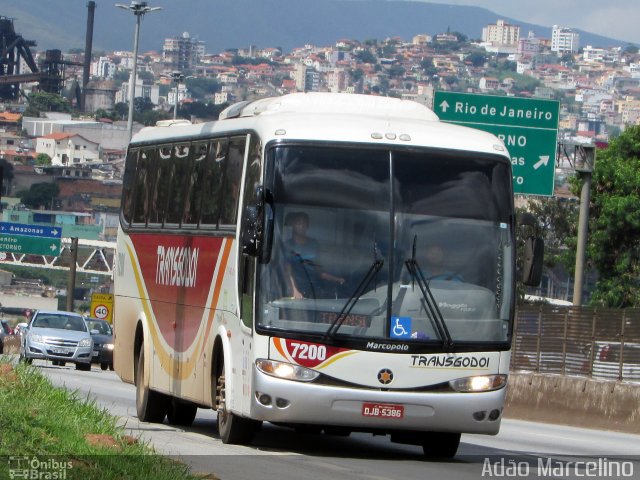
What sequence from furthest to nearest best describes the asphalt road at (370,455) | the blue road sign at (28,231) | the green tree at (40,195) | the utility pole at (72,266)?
the green tree at (40,195) → the blue road sign at (28,231) → the utility pole at (72,266) → the asphalt road at (370,455)

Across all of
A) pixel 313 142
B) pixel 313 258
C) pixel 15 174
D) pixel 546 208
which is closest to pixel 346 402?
pixel 313 258

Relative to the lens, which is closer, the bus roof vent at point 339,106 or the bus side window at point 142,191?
the bus roof vent at point 339,106

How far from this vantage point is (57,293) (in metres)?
137

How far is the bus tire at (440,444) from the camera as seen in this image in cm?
1611

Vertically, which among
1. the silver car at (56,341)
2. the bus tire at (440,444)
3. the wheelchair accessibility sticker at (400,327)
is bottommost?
the silver car at (56,341)

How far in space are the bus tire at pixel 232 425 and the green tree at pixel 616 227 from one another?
35.9 metres

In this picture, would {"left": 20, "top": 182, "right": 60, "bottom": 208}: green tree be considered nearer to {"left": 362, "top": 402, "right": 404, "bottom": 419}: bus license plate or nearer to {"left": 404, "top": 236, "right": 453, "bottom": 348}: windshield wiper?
{"left": 404, "top": 236, "right": 453, "bottom": 348}: windshield wiper

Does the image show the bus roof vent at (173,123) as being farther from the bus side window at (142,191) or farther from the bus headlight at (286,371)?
the bus headlight at (286,371)

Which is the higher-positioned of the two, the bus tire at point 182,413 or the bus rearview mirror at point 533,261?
the bus rearview mirror at point 533,261

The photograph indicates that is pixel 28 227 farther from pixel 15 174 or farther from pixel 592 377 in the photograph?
pixel 15 174

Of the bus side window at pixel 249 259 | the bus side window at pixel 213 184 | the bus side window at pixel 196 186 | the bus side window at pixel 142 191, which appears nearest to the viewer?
the bus side window at pixel 249 259

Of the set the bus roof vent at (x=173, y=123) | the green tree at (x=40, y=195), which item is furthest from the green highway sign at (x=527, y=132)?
the green tree at (x=40, y=195)

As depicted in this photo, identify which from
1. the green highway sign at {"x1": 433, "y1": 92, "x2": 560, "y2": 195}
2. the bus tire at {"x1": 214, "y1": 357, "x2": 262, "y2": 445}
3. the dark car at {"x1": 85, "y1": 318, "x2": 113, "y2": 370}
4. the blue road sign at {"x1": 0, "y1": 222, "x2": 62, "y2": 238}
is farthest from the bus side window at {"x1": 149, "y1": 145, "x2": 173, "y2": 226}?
the blue road sign at {"x1": 0, "y1": 222, "x2": 62, "y2": 238}

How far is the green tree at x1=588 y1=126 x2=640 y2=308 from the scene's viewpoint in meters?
51.1
